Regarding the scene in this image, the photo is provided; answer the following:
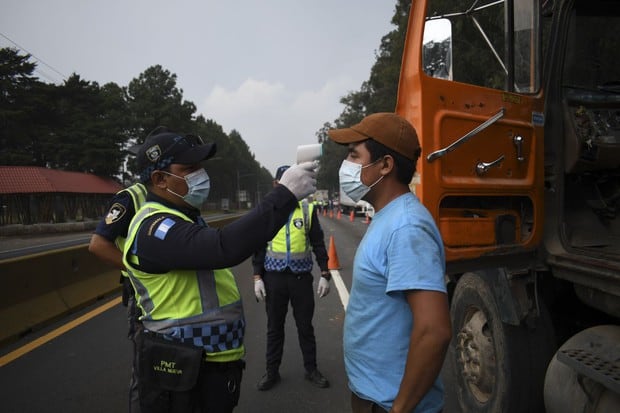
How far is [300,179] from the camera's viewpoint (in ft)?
6.01

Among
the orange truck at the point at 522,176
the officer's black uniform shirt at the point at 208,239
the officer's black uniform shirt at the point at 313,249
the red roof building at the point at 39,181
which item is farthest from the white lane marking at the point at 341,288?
the red roof building at the point at 39,181

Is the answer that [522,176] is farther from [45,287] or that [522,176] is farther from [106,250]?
[45,287]

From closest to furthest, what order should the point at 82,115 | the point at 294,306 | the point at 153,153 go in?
the point at 153,153 → the point at 294,306 → the point at 82,115

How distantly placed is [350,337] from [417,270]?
0.48 meters

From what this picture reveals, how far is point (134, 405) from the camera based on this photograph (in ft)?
7.11

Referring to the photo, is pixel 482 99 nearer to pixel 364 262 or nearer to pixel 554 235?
pixel 554 235

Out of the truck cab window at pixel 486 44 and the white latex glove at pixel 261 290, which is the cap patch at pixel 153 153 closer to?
the truck cab window at pixel 486 44

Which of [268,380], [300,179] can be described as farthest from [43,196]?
[300,179]

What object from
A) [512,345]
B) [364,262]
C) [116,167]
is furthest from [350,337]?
[116,167]

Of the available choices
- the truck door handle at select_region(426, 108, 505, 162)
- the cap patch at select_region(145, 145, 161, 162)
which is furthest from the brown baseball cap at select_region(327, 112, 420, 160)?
the cap patch at select_region(145, 145, 161, 162)

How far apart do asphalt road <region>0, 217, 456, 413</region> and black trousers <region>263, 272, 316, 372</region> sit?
0.34 meters

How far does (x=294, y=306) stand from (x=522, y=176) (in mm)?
2365

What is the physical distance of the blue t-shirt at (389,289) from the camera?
1.46 metres

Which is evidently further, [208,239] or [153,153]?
[153,153]
